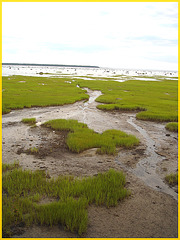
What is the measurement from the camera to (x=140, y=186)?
23.4 ft

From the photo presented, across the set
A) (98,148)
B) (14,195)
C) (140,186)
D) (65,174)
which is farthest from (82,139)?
(14,195)

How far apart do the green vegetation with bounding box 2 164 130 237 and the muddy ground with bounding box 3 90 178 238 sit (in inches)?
8.2

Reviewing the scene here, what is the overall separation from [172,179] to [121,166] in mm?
2035

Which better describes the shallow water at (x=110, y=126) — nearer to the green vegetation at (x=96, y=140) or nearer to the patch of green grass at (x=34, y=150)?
the green vegetation at (x=96, y=140)

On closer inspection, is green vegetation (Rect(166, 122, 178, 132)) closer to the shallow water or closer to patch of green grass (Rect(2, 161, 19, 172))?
the shallow water

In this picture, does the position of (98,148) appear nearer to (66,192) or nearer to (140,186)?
(140,186)

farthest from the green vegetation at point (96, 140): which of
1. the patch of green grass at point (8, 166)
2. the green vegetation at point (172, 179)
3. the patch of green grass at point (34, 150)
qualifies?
the green vegetation at point (172, 179)

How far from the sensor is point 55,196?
6.17m

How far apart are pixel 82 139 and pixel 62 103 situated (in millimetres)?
13252

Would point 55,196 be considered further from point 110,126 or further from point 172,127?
point 172,127

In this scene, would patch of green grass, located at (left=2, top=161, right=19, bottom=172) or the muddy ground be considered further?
patch of green grass, located at (left=2, top=161, right=19, bottom=172)

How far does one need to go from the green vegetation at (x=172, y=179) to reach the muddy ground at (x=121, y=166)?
0.23 m

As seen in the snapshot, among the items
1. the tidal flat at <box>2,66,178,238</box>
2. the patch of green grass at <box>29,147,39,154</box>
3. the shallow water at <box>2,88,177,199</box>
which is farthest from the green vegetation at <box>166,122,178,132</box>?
the patch of green grass at <box>29,147,39,154</box>

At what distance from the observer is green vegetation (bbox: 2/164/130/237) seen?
502 cm
